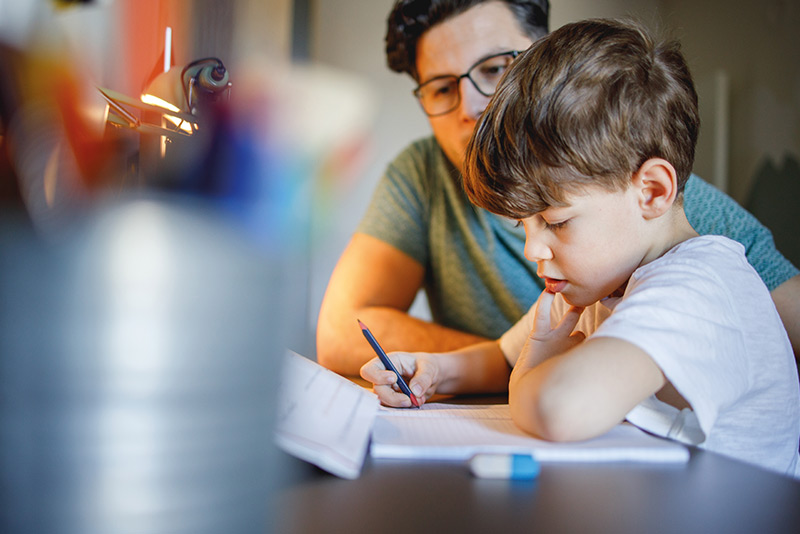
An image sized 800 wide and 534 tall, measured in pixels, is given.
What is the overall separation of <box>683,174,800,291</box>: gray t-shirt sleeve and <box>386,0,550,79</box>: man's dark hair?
0.48m

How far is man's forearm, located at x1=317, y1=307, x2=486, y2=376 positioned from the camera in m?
1.23

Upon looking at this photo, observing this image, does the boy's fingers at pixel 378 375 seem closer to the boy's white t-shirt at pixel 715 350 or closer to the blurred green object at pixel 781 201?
the boy's white t-shirt at pixel 715 350

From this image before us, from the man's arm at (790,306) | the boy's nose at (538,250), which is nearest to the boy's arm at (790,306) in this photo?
the man's arm at (790,306)

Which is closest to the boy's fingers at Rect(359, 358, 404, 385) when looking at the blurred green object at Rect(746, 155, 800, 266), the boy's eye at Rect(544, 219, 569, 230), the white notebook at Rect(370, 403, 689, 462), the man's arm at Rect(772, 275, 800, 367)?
the white notebook at Rect(370, 403, 689, 462)

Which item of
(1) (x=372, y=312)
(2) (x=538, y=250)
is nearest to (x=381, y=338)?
(1) (x=372, y=312)

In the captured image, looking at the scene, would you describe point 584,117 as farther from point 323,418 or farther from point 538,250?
point 323,418

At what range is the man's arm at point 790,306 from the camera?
3.11ft

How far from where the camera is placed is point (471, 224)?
4.71 feet

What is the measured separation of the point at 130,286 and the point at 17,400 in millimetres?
95

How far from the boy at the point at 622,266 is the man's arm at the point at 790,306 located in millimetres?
307

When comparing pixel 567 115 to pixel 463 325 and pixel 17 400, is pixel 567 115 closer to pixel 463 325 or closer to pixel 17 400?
pixel 17 400

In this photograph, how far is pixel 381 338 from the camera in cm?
128

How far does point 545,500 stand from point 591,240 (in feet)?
1.26

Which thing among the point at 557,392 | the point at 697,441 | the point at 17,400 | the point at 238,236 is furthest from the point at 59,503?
the point at 697,441
